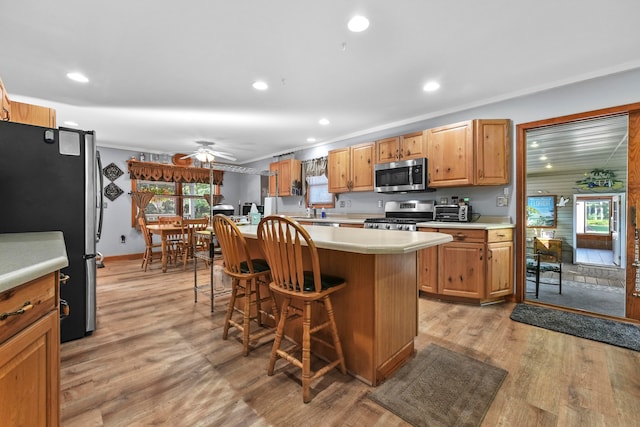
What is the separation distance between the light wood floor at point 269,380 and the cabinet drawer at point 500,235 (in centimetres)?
81

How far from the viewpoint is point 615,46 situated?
228cm

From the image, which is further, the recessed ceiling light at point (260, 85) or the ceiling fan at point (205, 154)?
the ceiling fan at point (205, 154)

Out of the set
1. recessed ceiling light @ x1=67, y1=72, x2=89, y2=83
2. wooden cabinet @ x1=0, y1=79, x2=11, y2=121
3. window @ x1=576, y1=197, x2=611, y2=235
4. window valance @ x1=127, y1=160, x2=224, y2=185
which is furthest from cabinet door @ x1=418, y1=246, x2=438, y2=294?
window @ x1=576, y1=197, x2=611, y2=235

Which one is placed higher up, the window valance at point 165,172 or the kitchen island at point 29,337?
the window valance at point 165,172

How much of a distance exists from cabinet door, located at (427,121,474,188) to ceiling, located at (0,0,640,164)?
1.25 ft

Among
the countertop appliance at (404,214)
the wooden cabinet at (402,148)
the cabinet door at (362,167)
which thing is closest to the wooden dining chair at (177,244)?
the cabinet door at (362,167)

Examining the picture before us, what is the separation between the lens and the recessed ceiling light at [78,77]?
271 cm

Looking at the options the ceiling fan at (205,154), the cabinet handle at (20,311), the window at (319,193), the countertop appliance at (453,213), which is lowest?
the cabinet handle at (20,311)

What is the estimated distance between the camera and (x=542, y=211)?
271 inches

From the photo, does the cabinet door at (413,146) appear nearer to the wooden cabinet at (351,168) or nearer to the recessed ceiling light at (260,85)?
the wooden cabinet at (351,168)

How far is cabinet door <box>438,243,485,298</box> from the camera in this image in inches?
118

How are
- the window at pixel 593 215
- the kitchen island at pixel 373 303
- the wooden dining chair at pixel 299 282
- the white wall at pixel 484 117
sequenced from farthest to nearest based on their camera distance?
the window at pixel 593 215
the white wall at pixel 484 117
the kitchen island at pixel 373 303
the wooden dining chair at pixel 299 282

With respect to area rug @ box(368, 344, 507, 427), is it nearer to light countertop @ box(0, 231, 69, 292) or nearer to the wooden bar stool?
the wooden bar stool

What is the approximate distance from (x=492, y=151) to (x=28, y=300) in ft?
12.6
